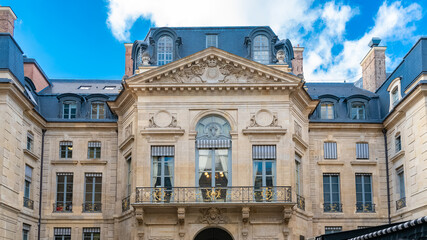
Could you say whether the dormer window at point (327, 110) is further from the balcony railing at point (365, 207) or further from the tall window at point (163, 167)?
the tall window at point (163, 167)

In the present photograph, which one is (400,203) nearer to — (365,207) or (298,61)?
(365,207)

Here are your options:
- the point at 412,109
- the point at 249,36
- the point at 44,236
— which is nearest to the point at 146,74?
the point at 249,36

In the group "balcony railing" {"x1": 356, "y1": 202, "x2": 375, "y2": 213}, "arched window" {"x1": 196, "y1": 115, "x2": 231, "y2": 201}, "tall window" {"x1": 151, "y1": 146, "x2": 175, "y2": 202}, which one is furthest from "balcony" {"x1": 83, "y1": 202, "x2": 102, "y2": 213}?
"balcony railing" {"x1": 356, "y1": 202, "x2": 375, "y2": 213}

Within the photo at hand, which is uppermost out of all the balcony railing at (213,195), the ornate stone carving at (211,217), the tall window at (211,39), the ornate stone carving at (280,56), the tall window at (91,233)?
the tall window at (211,39)

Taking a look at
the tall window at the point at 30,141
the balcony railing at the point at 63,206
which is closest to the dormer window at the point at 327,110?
the balcony railing at the point at 63,206

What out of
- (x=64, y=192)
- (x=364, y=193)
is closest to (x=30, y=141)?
(x=64, y=192)

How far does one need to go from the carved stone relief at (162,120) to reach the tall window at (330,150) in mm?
8125

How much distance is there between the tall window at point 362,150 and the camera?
103 ft

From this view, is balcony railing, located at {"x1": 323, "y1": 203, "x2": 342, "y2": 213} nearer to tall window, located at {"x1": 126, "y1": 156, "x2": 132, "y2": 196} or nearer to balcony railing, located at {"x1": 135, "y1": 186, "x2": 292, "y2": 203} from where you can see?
balcony railing, located at {"x1": 135, "y1": 186, "x2": 292, "y2": 203}

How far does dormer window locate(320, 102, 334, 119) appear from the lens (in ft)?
106

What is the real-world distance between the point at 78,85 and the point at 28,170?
27.5ft

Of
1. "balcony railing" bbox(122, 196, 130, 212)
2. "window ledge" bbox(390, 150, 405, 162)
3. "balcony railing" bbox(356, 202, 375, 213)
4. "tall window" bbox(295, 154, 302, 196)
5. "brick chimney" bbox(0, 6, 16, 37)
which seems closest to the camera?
"balcony railing" bbox(122, 196, 130, 212)

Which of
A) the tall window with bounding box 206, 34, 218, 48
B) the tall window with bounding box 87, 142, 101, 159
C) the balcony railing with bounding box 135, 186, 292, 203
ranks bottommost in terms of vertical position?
the balcony railing with bounding box 135, 186, 292, 203

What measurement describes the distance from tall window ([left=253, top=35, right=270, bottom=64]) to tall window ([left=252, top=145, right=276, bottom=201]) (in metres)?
5.03
